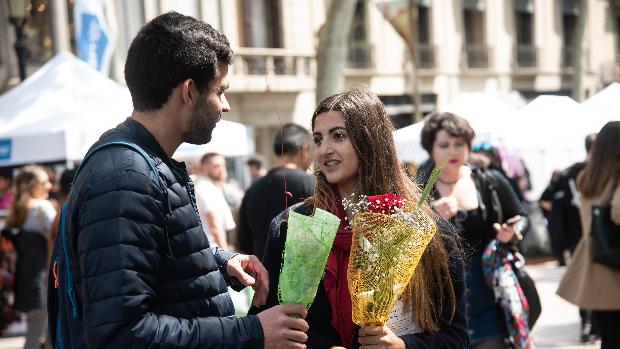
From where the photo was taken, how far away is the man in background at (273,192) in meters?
5.96

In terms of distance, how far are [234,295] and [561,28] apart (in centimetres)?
2981

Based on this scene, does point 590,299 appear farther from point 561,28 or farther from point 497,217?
point 561,28

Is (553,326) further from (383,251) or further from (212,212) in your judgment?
(383,251)

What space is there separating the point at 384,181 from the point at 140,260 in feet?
3.70

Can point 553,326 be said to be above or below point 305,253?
below

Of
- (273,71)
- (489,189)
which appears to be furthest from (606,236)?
(273,71)

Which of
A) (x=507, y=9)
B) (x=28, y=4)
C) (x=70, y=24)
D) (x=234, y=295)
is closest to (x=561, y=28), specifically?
(x=507, y=9)

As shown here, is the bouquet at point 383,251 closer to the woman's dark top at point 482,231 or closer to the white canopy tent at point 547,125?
the woman's dark top at point 482,231

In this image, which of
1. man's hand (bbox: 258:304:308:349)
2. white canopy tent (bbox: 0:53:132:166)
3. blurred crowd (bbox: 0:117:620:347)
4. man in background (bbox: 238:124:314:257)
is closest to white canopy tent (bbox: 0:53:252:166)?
white canopy tent (bbox: 0:53:132:166)

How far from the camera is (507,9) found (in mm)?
31438

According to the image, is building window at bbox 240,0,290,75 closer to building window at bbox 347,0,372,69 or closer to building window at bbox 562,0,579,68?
building window at bbox 347,0,372,69

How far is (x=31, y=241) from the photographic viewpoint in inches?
320

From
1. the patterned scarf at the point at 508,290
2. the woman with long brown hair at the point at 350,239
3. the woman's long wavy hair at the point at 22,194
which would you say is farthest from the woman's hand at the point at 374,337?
the woman's long wavy hair at the point at 22,194

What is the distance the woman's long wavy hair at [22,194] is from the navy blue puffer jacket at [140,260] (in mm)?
5978
